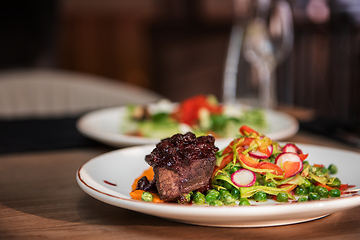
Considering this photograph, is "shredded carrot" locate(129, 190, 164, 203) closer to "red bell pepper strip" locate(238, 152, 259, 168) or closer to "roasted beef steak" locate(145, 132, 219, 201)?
"roasted beef steak" locate(145, 132, 219, 201)

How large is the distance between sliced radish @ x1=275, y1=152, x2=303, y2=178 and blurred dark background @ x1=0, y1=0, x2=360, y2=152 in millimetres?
5367

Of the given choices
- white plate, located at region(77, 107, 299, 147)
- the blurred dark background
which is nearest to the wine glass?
white plate, located at region(77, 107, 299, 147)

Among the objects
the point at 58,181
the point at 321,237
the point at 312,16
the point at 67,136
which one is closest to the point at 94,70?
the point at 312,16

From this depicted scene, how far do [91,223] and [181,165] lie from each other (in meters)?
0.25

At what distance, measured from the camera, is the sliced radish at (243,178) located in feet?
3.26

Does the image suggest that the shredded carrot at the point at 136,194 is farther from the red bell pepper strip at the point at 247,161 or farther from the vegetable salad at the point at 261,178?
the red bell pepper strip at the point at 247,161

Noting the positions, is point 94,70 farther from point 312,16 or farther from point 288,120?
point 288,120

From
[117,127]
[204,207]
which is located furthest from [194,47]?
[204,207]

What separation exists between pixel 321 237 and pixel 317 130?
4.25ft

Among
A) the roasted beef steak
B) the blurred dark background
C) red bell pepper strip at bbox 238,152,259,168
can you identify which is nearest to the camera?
the roasted beef steak

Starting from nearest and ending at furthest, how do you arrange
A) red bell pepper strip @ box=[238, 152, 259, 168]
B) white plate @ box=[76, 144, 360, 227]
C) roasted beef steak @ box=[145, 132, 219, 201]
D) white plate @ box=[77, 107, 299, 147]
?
1. white plate @ box=[76, 144, 360, 227]
2. roasted beef steak @ box=[145, 132, 219, 201]
3. red bell pepper strip @ box=[238, 152, 259, 168]
4. white plate @ box=[77, 107, 299, 147]

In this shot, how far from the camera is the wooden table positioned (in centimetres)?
86

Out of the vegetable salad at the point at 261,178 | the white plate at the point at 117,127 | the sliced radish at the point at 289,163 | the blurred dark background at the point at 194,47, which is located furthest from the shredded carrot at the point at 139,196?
the blurred dark background at the point at 194,47

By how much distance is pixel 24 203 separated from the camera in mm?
1102
